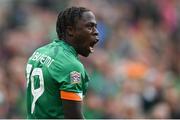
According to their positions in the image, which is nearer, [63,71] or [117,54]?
[63,71]

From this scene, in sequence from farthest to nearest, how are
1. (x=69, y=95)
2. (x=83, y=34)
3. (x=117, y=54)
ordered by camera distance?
1. (x=117, y=54)
2. (x=83, y=34)
3. (x=69, y=95)

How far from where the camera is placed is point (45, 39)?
478 inches

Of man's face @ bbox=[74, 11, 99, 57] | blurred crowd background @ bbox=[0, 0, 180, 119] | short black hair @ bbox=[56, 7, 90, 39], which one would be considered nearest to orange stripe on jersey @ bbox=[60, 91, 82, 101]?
man's face @ bbox=[74, 11, 99, 57]

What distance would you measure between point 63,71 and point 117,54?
22.5 feet

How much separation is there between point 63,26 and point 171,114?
5.74 metres

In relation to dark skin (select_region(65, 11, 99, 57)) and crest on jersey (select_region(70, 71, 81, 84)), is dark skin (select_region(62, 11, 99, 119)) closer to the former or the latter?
dark skin (select_region(65, 11, 99, 57))

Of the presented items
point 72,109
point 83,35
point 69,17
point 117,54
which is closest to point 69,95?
point 72,109

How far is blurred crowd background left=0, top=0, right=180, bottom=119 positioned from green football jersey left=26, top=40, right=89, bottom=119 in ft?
14.5

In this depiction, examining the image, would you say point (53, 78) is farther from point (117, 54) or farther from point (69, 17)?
point (117, 54)

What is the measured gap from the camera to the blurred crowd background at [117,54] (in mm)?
11023

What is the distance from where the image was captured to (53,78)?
580cm

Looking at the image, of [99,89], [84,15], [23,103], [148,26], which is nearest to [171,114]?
[99,89]

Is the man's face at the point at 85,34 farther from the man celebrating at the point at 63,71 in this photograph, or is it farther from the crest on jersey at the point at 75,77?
the crest on jersey at the point at 75,77

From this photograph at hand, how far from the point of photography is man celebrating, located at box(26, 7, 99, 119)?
5.77 metres
